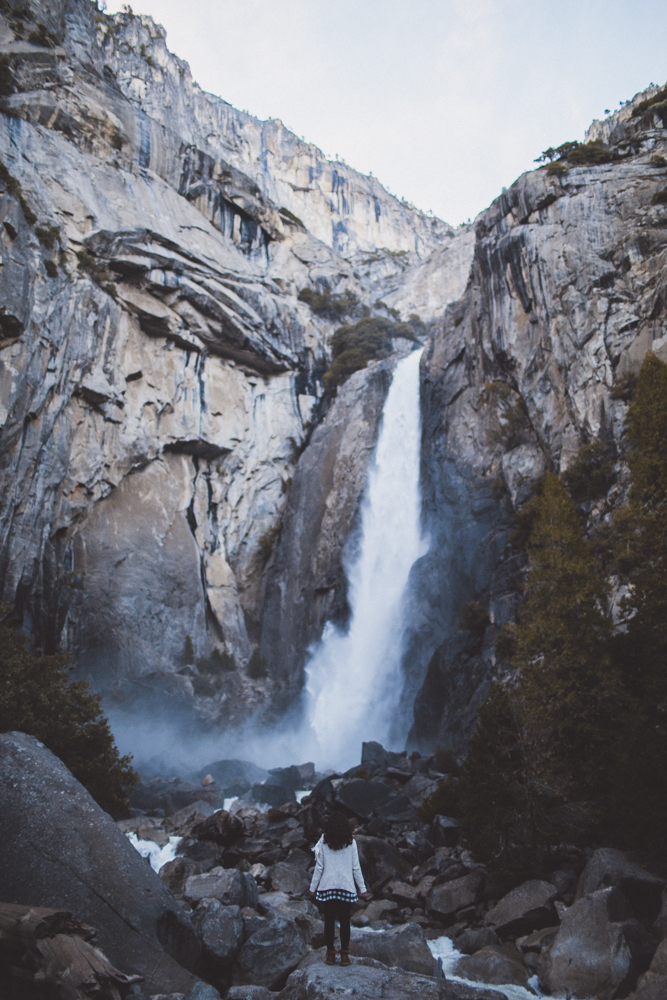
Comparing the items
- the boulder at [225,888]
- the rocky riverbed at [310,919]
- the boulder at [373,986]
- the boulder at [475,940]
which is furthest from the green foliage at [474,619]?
the boulder at [373,986]

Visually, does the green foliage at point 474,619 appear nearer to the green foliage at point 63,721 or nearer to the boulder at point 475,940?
the green foliage at point 63,721

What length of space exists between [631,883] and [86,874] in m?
7.32

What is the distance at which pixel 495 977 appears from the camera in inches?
286

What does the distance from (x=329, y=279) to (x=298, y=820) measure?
5106 cm

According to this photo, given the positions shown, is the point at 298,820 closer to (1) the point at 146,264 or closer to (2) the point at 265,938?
(2) the point at 265,938

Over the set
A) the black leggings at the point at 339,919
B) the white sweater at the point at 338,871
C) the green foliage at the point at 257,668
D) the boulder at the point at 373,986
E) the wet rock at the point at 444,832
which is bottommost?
the wet rock at the point at 444,832

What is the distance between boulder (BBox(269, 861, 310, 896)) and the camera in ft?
37.2

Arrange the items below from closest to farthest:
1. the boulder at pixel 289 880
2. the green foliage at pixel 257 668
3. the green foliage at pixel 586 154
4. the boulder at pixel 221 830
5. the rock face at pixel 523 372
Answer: the boulder at pixel 289 880, the boulder at pixel 221 830, the rock face at pixel 523 372, the green foliage at pixel 586 154, the green foliage at pixel 257 668

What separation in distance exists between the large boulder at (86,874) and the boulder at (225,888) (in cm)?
200

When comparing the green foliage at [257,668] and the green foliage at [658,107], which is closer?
the green foliage at [658,107]

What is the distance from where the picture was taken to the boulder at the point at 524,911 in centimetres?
841

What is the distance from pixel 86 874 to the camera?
24.8 ft

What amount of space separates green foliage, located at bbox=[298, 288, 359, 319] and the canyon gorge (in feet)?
4.18

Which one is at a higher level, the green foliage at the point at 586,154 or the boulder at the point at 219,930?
the green foliage at the point at 586,154
